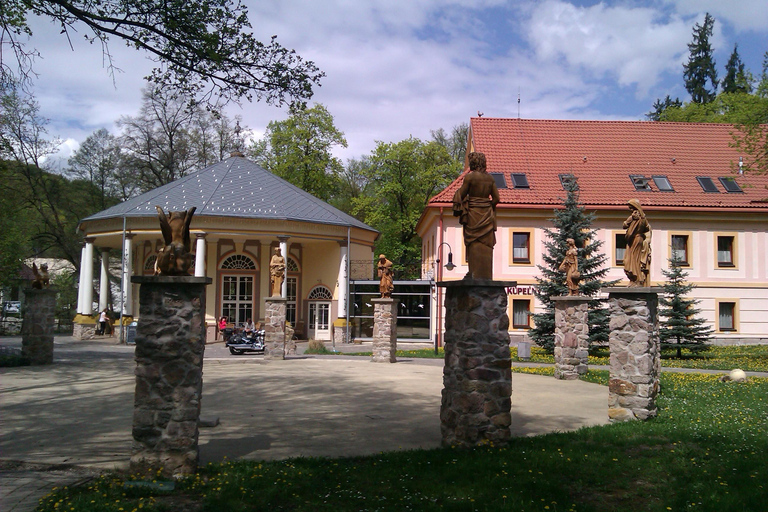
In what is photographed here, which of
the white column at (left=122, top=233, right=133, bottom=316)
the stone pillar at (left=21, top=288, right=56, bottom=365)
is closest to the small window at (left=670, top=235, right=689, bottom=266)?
the stone pillar at (left=21, top=288, right=56, bottom=365)

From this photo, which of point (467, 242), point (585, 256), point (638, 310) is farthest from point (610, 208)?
point (467, 242)

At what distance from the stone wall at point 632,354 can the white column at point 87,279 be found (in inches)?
1158

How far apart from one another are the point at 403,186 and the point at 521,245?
1662 centimetres

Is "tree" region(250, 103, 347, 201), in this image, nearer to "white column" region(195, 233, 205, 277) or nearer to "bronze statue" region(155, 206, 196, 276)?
"white column" region(195, 233, 205, 277)

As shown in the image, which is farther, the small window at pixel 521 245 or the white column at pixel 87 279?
the white column at pixel 87 279

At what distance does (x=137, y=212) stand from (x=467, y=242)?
2568 centimetres

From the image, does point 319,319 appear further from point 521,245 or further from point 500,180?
point 500,180

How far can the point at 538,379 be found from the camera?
1517 centimetres

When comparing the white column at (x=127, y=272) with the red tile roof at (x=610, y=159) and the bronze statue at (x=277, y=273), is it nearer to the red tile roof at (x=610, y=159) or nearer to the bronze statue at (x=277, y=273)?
the bronze statue at (x=277, y=273)

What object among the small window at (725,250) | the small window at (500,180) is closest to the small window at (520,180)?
the small window at (500,180)

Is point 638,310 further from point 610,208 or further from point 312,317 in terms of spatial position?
point 312,317

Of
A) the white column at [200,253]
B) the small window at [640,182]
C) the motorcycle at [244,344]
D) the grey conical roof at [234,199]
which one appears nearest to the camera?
the motorcycle at [244,344]

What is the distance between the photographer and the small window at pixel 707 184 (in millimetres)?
29906

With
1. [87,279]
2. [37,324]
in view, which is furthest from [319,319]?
[37,324]
